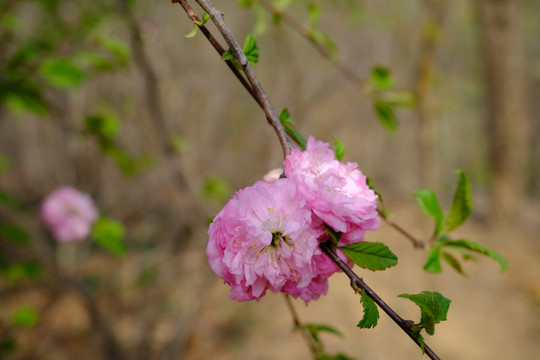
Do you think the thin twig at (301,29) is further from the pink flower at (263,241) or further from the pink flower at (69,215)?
the pink flower at (69,215)

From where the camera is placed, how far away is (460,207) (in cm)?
78

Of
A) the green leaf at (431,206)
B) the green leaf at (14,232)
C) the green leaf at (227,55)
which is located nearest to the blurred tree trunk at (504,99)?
the green leaf at (431,206)

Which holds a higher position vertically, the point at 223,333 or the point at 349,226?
the point at 223,333

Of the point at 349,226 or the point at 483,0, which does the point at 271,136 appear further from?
the point at 483,0

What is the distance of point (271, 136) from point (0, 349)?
2.02 metres

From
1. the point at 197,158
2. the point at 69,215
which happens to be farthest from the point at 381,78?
the point at 197,158

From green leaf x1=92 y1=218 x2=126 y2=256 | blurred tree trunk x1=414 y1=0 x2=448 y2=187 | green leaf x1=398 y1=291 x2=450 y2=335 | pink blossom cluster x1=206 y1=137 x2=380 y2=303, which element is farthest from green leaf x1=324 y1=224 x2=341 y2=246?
blurred tree trunk x1=414 y1=0 x2=448 y2=187

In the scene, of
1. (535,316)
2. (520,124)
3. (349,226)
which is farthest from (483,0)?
(349,226)

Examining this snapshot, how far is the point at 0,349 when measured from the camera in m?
1.97

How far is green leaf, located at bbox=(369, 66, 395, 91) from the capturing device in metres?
1.15

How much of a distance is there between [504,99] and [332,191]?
634 centimetres

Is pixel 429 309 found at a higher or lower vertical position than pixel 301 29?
lower

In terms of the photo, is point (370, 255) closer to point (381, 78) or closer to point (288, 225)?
point (288, 225)

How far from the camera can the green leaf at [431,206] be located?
797mm
